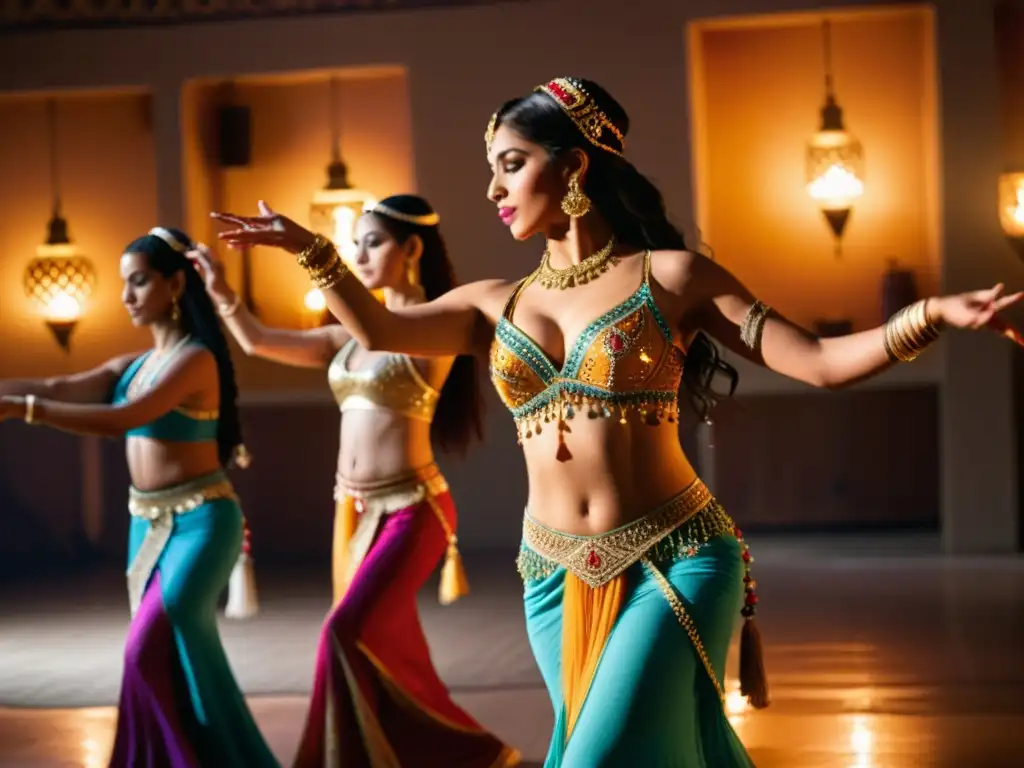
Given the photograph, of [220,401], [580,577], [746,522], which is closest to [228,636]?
[220,401]

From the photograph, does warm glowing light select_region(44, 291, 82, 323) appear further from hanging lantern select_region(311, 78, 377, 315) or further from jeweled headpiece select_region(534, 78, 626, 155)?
jeweled headpiece select_region(534, 78, 626, 155)

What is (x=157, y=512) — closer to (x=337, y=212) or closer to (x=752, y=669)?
(x=752, y=669)

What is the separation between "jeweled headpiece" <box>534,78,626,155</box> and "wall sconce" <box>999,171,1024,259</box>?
19.2ft

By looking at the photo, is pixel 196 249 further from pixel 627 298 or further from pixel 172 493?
pixel 627 298

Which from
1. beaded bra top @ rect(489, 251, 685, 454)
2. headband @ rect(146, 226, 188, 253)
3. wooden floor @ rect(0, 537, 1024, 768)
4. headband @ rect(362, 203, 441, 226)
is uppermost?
headband @ rect(362, 203, 441, 226)

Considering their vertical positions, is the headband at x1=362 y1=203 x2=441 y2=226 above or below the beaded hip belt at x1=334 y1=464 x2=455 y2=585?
above

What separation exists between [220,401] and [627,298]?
5.75 feet

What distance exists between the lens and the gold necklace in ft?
8.82

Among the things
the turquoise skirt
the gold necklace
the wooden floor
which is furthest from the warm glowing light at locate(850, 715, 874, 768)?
the gold necklace

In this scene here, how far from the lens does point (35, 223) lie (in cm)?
930

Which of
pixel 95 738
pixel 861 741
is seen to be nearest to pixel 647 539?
pixel 861 741

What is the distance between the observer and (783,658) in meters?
5.54

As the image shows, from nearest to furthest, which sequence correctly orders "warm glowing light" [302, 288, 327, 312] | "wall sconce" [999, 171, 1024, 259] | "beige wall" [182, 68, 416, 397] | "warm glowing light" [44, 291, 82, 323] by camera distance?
"wall sconce" [999, 171, 1024, 259]
"warm glowing light" [302, 288, 327, 312]
"warm glowing light" [44, 291, 82, 323]
"beige wall" [182, 68, 416, 397]

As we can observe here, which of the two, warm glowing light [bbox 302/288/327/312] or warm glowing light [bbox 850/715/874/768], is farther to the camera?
warm glowing light [bbox 302/288/327/312]
